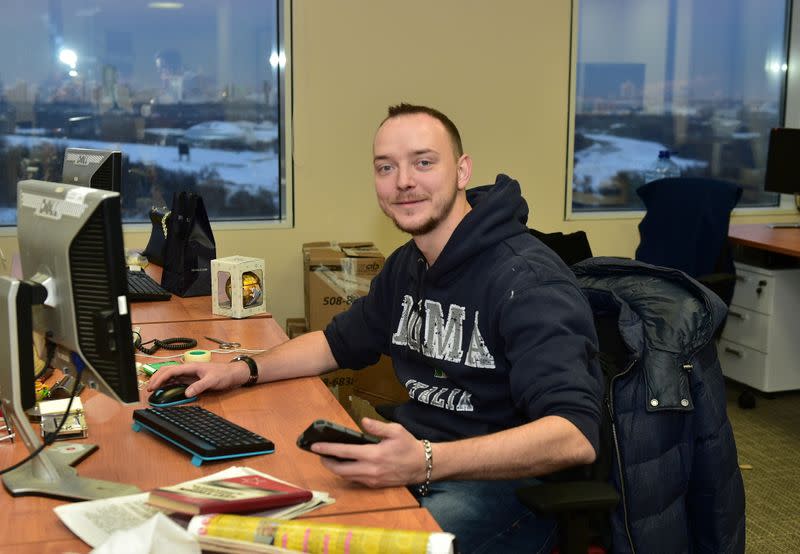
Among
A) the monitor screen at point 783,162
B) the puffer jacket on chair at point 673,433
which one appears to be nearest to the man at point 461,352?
the puffer jacket on chair at point 673,433

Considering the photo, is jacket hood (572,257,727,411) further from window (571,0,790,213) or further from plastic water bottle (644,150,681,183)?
plastic water bottle (644,150,681,183)

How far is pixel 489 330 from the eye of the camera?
1877 millimetres

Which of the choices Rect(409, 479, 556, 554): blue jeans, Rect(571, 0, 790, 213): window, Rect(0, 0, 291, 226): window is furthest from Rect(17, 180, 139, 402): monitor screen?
Rect(571, 0, 790, 213): window

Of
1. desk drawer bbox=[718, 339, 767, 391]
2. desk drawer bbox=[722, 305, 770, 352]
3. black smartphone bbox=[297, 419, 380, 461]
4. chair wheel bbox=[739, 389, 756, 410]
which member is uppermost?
black smartphone bbox=[297, 419, 380, 461]

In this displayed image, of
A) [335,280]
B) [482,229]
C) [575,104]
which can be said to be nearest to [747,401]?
[575,104]

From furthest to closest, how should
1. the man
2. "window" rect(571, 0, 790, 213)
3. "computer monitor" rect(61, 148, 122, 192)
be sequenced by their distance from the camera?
1. "window" rect(571, 0, 790, 213)
2. "computer monitor" rect(61, 148, 122, 192)
3. the man

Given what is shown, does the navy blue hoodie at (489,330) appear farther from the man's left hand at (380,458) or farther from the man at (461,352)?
the man's left hand at (380,458)

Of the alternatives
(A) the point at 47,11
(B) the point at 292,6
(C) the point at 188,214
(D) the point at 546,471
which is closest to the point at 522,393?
(D) the point at 546,471

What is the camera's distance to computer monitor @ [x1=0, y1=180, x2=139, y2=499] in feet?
4.56

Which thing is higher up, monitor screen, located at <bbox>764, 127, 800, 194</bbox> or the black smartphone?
monitor screen, located at <bbox>764, 127, 800, 194</bbox>

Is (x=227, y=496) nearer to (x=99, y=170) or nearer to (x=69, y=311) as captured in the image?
(x=69, y=311)

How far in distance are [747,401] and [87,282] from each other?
357 centimetres

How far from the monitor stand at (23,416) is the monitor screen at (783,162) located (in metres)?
4.19

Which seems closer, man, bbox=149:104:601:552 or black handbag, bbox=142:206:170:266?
man, bbox=149:104:601:552
